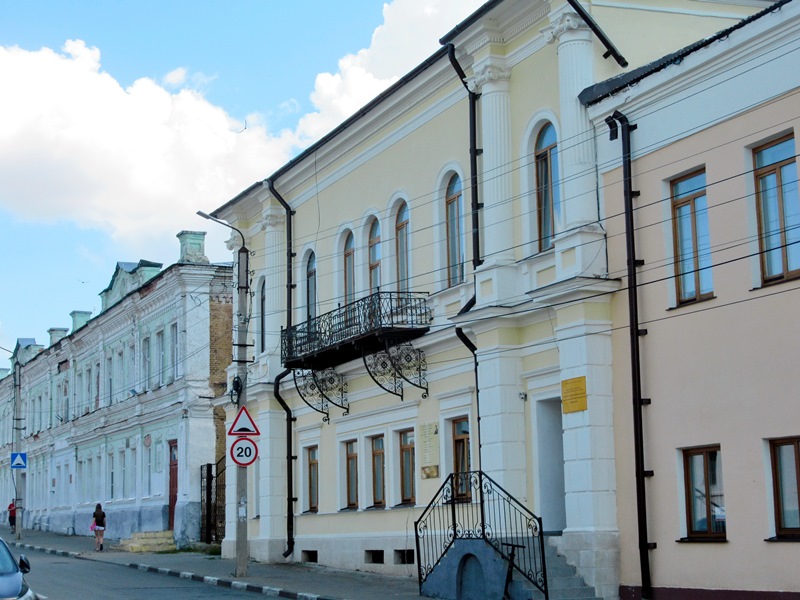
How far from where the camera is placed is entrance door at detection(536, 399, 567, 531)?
18.7 metres

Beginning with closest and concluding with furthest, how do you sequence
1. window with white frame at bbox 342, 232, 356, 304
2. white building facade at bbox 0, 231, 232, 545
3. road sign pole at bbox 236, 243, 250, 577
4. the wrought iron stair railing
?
the wrought iron stair railing
road sign pole at bbox 236, 243, 250, 577
window with white frame at bbox 342, 232, 356, 304
white building facade at bbox 0, 231, 232, 545

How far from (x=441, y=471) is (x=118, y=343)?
86.6 feet

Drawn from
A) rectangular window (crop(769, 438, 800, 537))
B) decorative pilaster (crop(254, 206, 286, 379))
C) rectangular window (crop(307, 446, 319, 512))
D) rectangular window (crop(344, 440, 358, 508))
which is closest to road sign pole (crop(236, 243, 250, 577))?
rectangular window (crop(344, 440, 358, 508))

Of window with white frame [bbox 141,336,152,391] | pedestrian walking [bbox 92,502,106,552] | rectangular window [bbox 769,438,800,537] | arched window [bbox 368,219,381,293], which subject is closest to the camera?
rectangular window [bbox 769,438,800,537]

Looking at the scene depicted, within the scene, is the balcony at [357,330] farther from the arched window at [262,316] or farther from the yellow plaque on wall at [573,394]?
the yellow plaque on wall at [573,394]

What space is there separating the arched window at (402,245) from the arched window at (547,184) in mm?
4886

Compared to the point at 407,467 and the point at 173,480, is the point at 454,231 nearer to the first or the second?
the point at 407,467

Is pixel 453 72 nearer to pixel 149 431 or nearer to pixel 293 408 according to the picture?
pixel 293 408

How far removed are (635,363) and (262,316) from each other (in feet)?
50.1

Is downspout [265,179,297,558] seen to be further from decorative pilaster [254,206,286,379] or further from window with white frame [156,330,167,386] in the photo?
window with white frame [156,330,167,386]

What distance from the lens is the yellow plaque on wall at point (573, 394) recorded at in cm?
1712

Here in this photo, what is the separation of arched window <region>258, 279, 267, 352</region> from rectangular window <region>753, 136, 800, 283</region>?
53.4 ft

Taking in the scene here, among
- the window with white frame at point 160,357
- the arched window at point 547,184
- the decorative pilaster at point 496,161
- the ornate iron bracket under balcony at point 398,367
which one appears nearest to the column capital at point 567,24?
the arched window at point 547,184

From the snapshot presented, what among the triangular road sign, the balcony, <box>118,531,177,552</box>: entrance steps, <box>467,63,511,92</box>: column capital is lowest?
<box>118,531,177,552</box>: entrance steps
